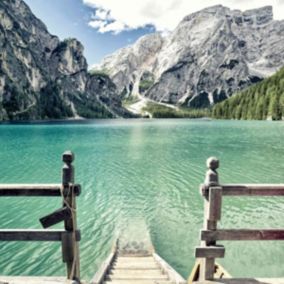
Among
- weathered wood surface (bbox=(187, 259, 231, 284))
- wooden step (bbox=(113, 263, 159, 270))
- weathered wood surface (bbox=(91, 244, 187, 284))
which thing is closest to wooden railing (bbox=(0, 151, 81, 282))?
weathered wood surface (bbox=(91, 244, 187, 284))

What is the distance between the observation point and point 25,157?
155 ft

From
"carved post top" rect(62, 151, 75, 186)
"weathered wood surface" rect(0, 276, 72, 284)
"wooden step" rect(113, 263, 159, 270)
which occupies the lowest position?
"wooden step" rect(113, 263, 159, 270)

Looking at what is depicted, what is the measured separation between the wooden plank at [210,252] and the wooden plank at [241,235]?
0.61ft

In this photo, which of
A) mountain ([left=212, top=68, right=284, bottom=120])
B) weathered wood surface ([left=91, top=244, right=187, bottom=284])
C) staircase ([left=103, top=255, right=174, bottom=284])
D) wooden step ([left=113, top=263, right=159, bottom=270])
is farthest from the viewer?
mountain ([left=212, top=68, right=284, bottom=120])

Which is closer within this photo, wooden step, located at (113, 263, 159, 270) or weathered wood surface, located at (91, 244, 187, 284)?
weathered wood surface, located at (91, 244, 187, 284)

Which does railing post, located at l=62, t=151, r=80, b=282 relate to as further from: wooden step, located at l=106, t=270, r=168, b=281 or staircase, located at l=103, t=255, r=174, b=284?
wooden step, located at l=106, t=270, r=168, b=281

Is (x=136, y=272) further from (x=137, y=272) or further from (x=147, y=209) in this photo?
(x=147, y=209)

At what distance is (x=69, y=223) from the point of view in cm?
645

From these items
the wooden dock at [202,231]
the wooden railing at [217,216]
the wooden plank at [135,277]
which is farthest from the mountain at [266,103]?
the wooden dock at [202,231]

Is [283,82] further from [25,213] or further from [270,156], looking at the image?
[25,213]

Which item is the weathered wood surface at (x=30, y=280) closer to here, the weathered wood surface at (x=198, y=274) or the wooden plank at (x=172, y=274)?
the wooden plank at (x=172, y=274)

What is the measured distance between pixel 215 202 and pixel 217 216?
316 mm

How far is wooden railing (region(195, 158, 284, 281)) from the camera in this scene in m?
6.21

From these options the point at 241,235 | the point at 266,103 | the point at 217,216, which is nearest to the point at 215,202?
the point at 217,216
